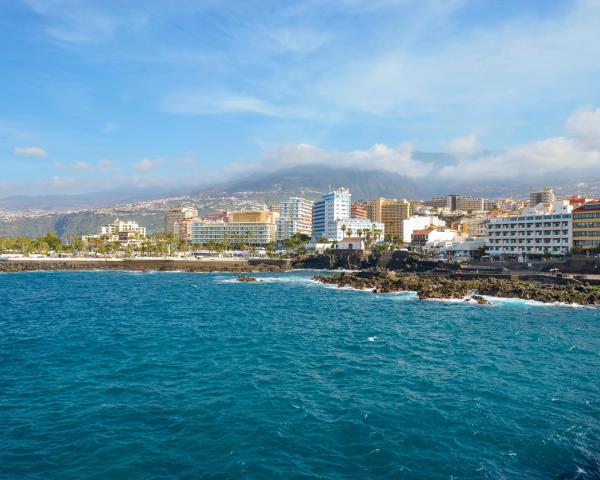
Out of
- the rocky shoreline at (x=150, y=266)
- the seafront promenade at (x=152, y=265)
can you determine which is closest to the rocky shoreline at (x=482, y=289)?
the rocky shoreline at (x=150, y=266)

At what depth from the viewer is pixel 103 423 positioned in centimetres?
1898

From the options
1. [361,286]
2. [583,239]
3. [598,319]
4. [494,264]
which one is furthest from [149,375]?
[583,239]

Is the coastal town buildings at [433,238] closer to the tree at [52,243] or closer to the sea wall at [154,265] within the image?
the sea wall at [154,265]

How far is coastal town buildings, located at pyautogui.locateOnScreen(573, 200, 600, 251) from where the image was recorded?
78.9m

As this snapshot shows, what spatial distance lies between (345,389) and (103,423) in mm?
10533

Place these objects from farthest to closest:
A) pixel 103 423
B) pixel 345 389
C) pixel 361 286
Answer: pixel 361 286 → pixel 345 389 → pixel 103 423

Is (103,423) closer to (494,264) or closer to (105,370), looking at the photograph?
(105,370)

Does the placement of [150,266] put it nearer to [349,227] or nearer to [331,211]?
[349,227]

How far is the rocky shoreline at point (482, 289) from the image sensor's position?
53.0m

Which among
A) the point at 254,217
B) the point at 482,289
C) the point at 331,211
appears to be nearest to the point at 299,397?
the point at 482,289

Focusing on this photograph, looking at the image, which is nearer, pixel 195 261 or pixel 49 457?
pixel 49 457

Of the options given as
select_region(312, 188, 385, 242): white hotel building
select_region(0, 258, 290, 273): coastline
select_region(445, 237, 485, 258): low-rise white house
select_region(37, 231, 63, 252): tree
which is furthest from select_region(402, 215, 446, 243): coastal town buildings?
select_region(37, 231, 63, 252): tree

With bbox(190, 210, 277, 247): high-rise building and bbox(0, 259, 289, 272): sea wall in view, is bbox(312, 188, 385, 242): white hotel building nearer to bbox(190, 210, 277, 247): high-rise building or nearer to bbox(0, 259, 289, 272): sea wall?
bbox(190, 210, 277, 247): high-rise building

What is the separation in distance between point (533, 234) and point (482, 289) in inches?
1310
